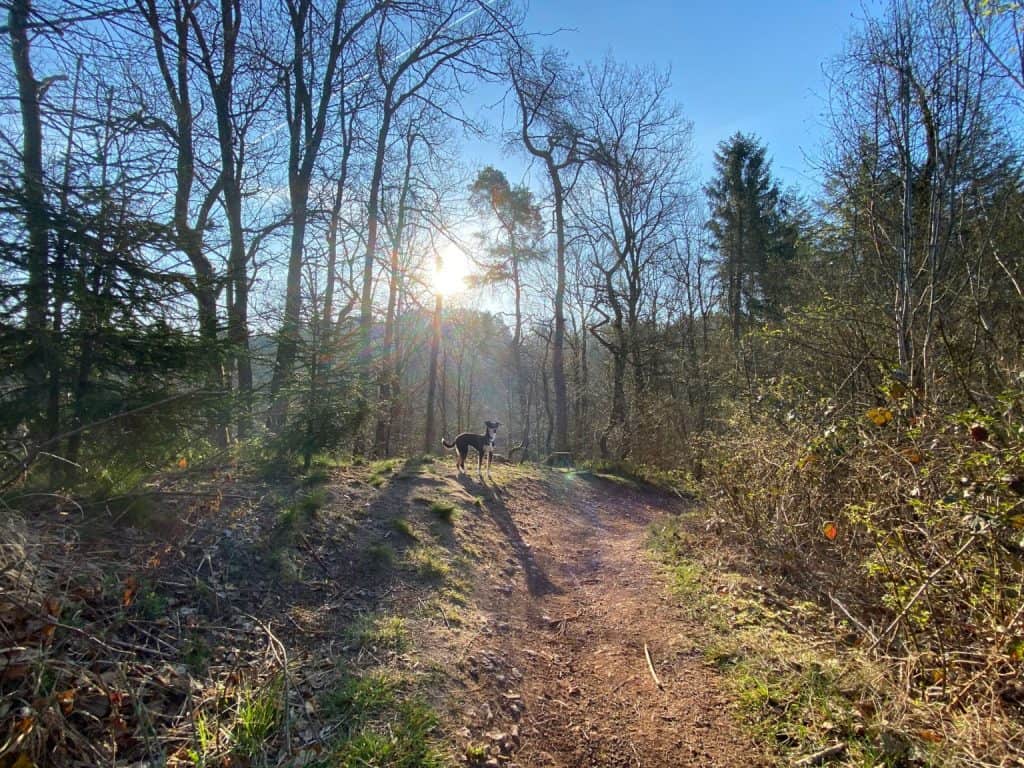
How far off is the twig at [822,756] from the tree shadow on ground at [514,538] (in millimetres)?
3015

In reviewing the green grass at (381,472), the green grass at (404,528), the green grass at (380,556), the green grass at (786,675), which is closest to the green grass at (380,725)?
the green grass at (380,556)

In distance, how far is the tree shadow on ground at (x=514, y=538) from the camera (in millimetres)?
5504

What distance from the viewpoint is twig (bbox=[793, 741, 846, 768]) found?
249 centimetres

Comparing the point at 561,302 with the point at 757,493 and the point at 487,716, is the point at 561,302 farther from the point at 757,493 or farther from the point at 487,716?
the point at 487,716

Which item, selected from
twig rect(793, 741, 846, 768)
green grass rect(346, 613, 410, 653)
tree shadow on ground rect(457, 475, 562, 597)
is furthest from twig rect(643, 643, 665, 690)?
green grass rect(346, 613, 410, 653)

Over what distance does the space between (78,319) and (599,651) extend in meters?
5.34

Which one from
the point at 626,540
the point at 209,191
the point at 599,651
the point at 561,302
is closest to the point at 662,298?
the point at 561,302

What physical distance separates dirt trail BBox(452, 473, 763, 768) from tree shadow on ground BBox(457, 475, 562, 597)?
0.03 meters

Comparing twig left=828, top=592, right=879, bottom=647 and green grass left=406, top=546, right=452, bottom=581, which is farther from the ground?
twig left=828, top=592, right=879, bottom=647

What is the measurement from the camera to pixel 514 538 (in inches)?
279

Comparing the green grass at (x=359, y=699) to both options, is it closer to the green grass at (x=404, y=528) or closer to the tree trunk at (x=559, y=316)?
the green grass at (x=404, y=528)

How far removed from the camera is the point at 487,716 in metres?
2.99

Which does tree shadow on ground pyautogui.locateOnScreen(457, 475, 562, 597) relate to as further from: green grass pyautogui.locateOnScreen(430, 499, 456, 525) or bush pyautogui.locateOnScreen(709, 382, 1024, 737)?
bush pyautogui.locateOnScreen(709, 382, 1024, 737)

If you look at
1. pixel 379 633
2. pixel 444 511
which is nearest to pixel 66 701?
pixel 379 633
